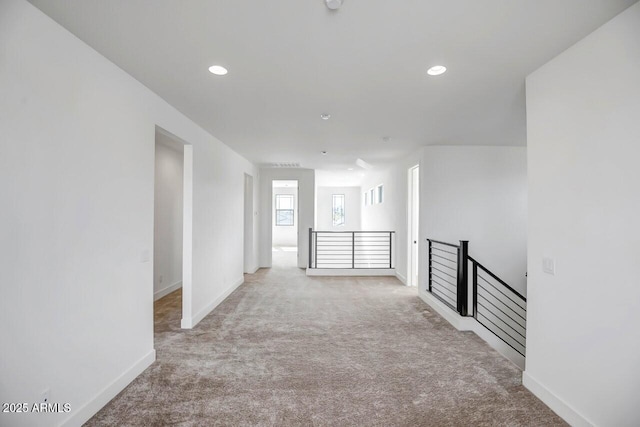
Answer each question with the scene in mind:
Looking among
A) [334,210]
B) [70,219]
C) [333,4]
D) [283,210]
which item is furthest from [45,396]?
[334,210]

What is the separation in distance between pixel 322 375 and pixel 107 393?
5.21ft

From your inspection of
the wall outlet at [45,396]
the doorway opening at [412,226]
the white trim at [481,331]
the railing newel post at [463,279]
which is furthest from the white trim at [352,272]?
the wall outlet at [45,396]

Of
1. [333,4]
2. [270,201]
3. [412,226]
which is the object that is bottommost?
[412,226]

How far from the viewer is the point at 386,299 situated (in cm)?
505

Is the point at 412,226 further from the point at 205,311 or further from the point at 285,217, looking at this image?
the point at 285,217

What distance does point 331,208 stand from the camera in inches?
511

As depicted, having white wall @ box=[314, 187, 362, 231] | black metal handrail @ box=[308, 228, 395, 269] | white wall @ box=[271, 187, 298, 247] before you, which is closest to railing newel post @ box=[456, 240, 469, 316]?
black metal handrail @ box=[308, 228, 395, 269]

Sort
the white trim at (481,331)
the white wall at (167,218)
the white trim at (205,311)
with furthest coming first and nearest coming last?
the white wall at (167,218), the white trim at (205,311), the white trim at (481,331)

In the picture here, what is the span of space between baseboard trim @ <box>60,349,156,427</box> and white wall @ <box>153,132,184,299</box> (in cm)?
240

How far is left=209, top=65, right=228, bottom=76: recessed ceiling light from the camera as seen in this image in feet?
7.64

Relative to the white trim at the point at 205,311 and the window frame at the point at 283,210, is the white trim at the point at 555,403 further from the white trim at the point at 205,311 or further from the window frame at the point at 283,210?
the window frame at the point at 283,210

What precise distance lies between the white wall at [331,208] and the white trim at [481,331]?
8584 millimetres

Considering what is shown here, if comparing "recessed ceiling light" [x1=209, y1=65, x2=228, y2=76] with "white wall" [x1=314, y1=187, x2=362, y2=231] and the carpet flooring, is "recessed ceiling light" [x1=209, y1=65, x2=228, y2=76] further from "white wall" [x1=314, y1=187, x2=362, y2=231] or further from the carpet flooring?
"white wall" [x1=314, y1=187, x2=362, y2=231]

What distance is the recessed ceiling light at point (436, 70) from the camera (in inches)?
91.4
